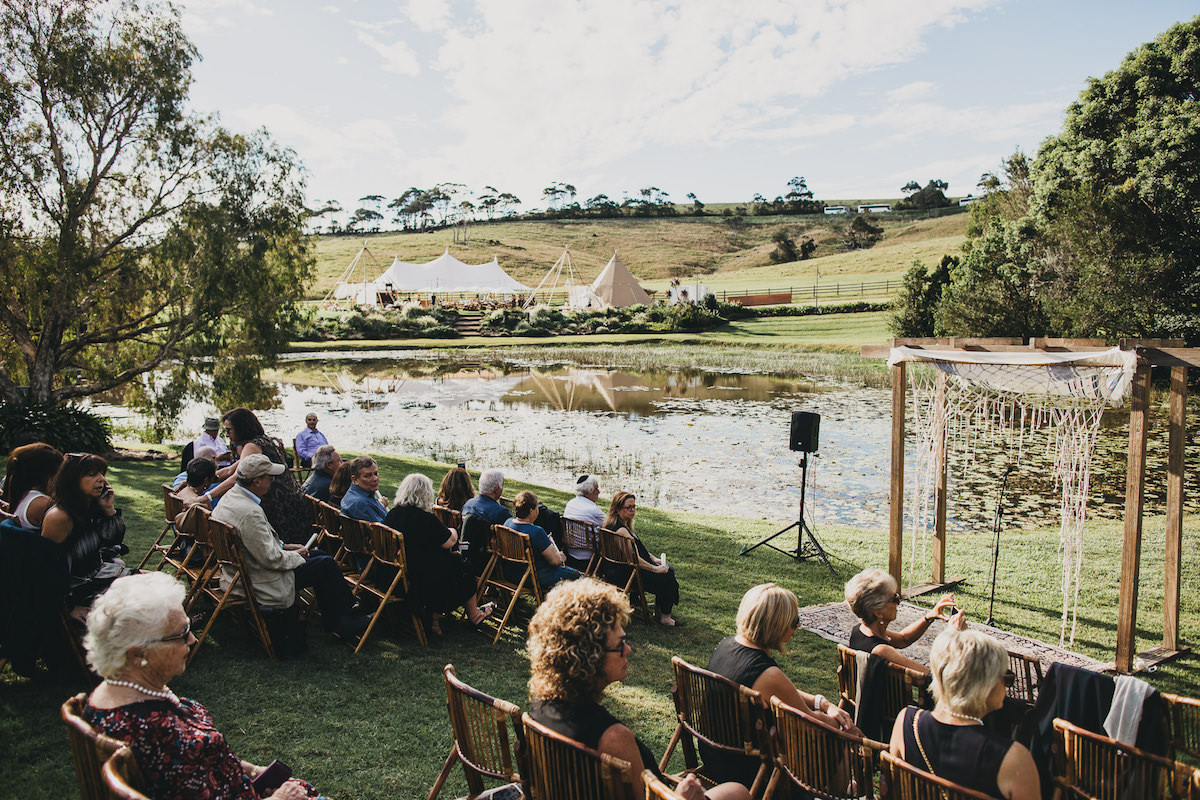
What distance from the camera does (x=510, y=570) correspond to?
19.3ft

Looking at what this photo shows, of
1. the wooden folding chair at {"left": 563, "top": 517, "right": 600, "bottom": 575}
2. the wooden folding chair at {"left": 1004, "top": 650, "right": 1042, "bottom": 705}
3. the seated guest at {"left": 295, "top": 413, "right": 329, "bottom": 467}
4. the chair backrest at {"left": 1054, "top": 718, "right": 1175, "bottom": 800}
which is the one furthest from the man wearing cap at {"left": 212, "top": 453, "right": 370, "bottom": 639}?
the seated guest at {"left": 295, "top": 413, "right": 329, "bottom": 467}

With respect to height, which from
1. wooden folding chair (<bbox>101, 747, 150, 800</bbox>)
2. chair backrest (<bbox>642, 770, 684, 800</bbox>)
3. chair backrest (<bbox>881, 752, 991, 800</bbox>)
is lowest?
chair backrest (<bbox>881, 752, 991, 800</bbox>)

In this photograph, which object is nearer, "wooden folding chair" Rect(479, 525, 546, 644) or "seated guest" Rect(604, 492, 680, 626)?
"wooden folding chair" Rect(479, 525, 546, 644)

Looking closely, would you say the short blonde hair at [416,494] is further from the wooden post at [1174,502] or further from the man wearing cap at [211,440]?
the wooden post at [1174,502]

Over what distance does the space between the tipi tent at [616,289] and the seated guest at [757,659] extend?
163 ft

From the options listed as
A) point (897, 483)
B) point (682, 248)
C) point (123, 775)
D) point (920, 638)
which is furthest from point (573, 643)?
point (682, 248)

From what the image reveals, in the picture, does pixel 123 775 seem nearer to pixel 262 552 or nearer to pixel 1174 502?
pixel 262 552

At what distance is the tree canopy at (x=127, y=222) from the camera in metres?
12.9

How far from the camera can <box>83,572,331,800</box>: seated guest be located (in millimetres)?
2277

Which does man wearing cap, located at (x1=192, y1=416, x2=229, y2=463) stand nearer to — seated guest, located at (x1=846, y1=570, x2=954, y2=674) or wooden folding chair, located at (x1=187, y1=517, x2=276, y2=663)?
wooden folding chair, located at (x1=187, y1=517, x2=276, y2=663)

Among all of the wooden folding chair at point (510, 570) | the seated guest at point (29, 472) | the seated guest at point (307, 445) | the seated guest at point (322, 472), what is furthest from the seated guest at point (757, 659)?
the seated guest at point (307, 445)

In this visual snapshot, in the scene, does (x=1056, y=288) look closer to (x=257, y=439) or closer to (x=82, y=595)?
(x=257, y=439)

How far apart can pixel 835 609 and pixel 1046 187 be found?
22813 millimetres

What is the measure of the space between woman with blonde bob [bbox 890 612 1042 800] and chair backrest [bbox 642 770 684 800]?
1023 millimetres
